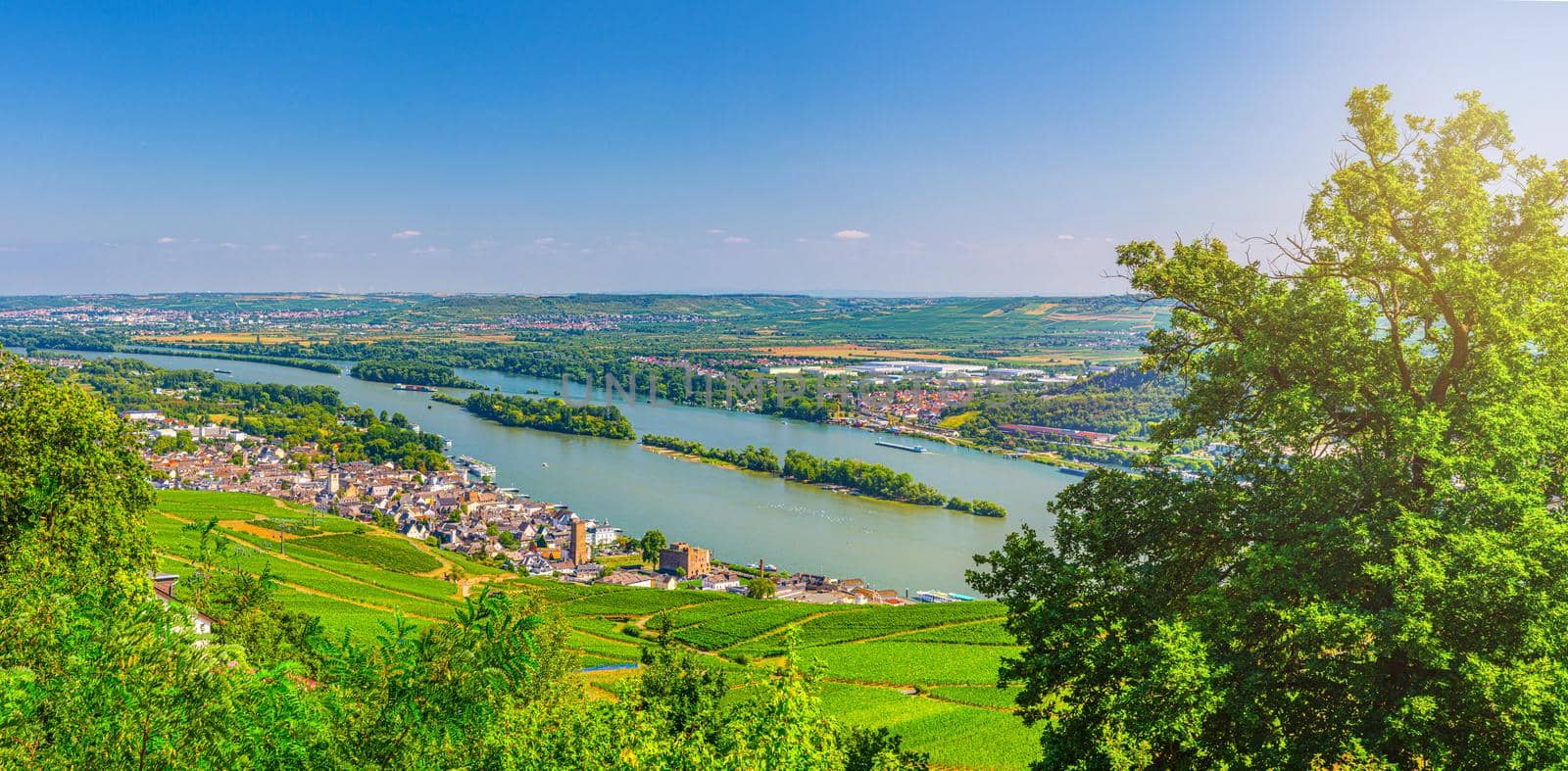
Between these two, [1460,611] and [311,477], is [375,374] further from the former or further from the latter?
[1460,611]

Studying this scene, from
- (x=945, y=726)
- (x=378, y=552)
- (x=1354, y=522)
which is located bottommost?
(x=378, y=552)

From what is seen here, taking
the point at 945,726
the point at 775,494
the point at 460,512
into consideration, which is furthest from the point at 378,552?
the point at 945,726

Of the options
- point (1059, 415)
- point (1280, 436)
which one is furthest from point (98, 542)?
point (1059, 415)

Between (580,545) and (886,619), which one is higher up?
(886,619)

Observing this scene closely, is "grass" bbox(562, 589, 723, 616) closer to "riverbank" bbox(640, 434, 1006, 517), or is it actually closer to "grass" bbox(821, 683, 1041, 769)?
"grass" bbox(821, 683, 1041, 769)

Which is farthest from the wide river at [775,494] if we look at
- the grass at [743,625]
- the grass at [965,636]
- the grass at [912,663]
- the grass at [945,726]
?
the grass at [945,726]

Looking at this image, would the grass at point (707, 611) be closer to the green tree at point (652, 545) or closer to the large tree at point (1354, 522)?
the green tree at point (652, 545)

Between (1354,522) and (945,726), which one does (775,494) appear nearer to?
(945,726)
